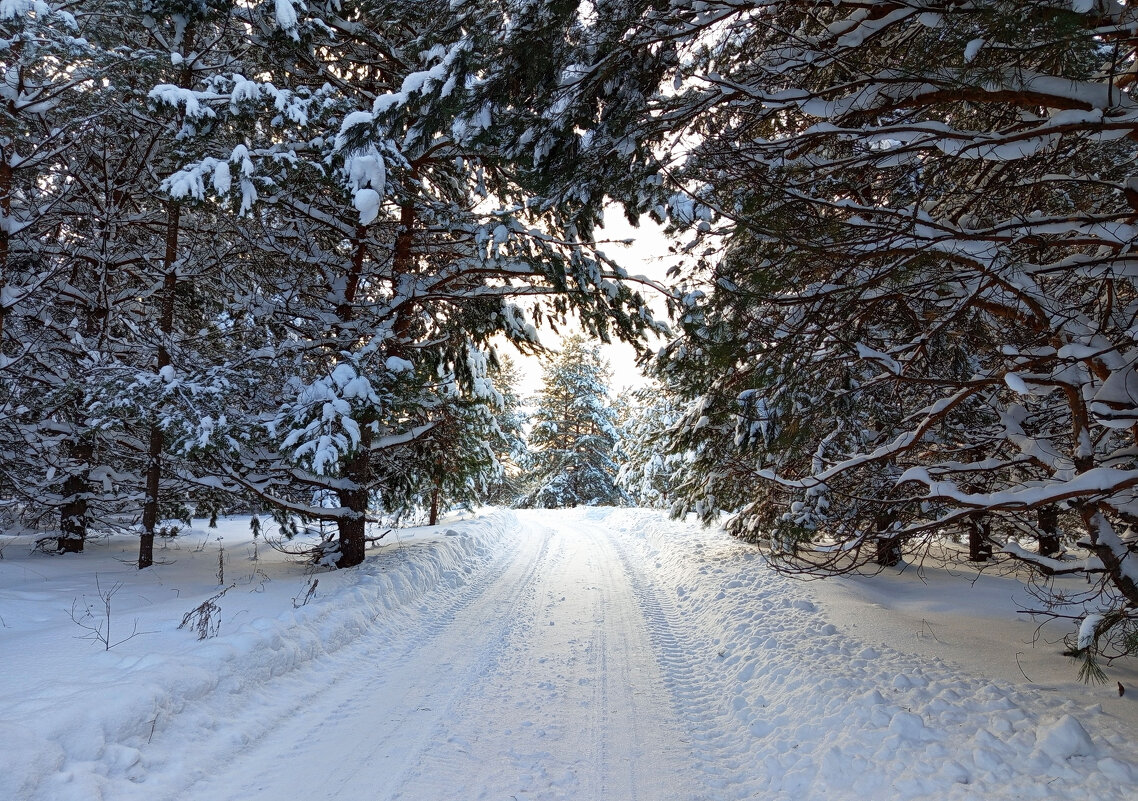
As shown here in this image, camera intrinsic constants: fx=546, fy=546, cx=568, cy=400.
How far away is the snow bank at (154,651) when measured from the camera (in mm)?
3213

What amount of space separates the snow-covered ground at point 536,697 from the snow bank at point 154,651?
0.02 meters

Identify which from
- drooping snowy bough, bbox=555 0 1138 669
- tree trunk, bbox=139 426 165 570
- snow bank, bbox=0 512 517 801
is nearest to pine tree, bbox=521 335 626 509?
snow bank, bbox=0 512 517 801

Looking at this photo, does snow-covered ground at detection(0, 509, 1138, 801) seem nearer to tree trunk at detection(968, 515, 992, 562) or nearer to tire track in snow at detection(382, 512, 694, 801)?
tire track in snow at detection(382, 512, 694, 801)

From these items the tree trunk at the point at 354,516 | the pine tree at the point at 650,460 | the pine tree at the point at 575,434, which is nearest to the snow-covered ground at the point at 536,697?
the tree trunk at the point at 354,516

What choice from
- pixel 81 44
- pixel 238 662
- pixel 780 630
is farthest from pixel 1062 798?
pixel 81 44

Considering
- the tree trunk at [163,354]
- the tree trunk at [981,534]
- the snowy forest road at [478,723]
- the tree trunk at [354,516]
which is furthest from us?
the tree trunk at [354,516]

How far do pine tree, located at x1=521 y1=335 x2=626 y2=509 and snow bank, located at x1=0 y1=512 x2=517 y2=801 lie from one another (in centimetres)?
2416

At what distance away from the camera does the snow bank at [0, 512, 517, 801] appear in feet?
10.5

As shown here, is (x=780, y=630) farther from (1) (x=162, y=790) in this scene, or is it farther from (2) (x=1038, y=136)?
(1) (x=162, y=790)

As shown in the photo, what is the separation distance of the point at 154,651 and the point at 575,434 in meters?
30.3

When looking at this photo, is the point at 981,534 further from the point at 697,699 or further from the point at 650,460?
the point at 650,460

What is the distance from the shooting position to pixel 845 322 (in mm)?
4297

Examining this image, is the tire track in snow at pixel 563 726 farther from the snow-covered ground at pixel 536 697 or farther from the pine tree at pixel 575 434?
the pine tree at pixel 575 434

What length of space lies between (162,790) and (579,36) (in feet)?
19.3
